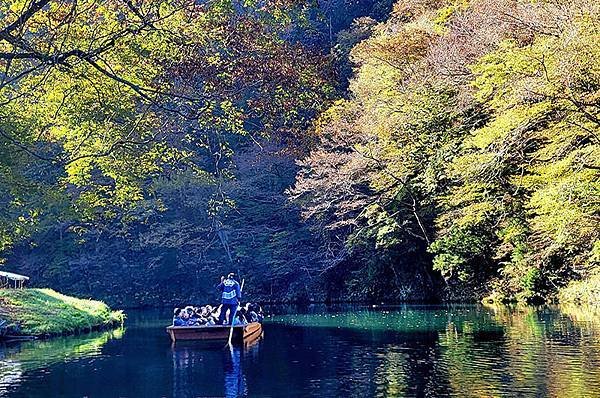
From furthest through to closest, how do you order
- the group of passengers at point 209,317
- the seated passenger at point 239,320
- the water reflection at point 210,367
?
the group of passengers at point 209,317, the seated passenger at point 239,320, the water reflection at point 210,367

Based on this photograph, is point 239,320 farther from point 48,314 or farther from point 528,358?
point 528,358

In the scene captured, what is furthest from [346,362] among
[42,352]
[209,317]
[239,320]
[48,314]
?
[48,314]

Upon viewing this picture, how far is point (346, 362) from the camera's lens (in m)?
12.5

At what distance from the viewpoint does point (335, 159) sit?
2855 cm

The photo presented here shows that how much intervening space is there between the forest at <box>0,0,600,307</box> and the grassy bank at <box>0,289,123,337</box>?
1.95 m

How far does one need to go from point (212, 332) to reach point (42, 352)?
3.41 m

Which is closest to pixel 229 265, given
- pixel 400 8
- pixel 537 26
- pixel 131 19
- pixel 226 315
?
pixel 400 8

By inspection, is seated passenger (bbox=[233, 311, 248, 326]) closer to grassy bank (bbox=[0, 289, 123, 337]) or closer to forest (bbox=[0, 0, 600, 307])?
forest (bbox=[0, 0, 600, 307])

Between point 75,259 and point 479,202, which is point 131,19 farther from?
point 75,259

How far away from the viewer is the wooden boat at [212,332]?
651 inches

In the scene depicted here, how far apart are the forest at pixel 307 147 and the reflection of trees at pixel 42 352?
2479 millimetres

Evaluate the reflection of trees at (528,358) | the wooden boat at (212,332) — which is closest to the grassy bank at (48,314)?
the wooden boat at (212,332)

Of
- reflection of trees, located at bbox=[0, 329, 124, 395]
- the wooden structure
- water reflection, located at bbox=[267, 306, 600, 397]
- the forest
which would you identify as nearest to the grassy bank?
reflection of trees, located at bbox=[0, 329, 124, 395]

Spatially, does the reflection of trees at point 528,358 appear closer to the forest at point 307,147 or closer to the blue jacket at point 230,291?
the forest at point 307,147
